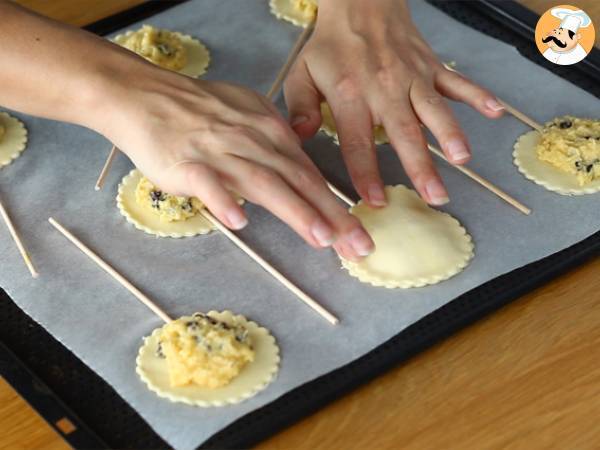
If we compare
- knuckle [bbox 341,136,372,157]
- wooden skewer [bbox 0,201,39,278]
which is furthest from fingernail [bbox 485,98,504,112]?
wooden skewer [bbox 0,201,39,278]

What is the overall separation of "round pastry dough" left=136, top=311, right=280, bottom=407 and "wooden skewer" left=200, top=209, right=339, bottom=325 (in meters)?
0.10

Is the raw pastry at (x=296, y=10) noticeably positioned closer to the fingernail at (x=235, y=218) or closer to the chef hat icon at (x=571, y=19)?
the chef hat icon at (x=571, y=19)

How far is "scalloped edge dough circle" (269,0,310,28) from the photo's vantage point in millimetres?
2485

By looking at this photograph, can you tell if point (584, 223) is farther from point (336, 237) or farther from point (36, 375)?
point (36, 375)

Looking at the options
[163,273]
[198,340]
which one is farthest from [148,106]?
[198,340]

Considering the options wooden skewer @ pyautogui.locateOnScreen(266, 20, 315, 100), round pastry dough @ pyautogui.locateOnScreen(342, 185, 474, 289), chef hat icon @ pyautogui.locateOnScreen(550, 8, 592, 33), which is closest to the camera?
round pastry dough @ pyautogui.locateOnScreen(342, 185, 474, 289)

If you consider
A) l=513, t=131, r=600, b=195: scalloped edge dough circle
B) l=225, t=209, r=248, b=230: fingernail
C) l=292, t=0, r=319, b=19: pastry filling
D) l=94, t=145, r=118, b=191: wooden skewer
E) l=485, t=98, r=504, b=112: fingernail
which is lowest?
l=94, t=145, r=118, b=191: wooden skewer

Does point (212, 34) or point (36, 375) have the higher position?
point (212, 34)

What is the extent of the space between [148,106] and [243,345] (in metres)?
0.46

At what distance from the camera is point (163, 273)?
181cm

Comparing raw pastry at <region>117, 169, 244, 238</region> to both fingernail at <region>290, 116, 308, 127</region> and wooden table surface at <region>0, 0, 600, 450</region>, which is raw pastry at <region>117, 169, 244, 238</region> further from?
wooden table surface at <region>0, 0, 600, 450</region>

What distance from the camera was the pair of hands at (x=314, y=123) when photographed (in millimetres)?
1646

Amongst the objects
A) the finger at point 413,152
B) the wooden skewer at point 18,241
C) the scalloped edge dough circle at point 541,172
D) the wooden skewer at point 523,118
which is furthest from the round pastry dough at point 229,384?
the wooden skewer at point 523,118

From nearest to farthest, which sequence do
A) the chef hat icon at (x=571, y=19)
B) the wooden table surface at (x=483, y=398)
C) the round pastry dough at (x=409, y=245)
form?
the wooden table surface at (x=483, y=398)
the round pastry dough at (x=409, y=245)
the chef hat icon at (x=571, y=19)
